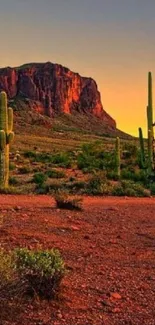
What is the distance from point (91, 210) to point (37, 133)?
95.0m

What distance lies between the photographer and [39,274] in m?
6.21

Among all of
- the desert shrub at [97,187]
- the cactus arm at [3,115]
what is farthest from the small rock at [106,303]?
the cactus arm at [3,115]

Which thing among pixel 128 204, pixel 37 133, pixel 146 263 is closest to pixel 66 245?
pixel 146 263

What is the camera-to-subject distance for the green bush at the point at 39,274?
619 centimetres

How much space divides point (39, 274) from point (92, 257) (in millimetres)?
2635

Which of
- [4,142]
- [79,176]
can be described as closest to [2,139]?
[4,142]

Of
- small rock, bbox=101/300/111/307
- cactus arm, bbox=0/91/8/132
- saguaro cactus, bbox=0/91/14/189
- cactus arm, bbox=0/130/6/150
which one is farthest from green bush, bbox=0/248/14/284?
cactus arm, bbox=0/91/8/132

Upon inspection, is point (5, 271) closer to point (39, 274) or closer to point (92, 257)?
point (39, 274)

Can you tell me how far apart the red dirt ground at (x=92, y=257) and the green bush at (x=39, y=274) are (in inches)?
6.5

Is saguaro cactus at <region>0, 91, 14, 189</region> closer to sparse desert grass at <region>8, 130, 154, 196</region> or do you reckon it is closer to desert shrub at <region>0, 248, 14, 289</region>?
sparse desert grass at <region>8, 130, 154, 196</region>

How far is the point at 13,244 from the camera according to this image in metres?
9.06

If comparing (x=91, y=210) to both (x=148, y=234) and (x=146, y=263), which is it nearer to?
(x=148, y=234)

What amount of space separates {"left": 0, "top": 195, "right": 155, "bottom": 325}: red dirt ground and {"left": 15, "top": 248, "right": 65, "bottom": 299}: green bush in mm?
166

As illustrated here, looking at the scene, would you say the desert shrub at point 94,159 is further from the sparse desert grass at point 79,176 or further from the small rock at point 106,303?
the small rock at point 106,303
